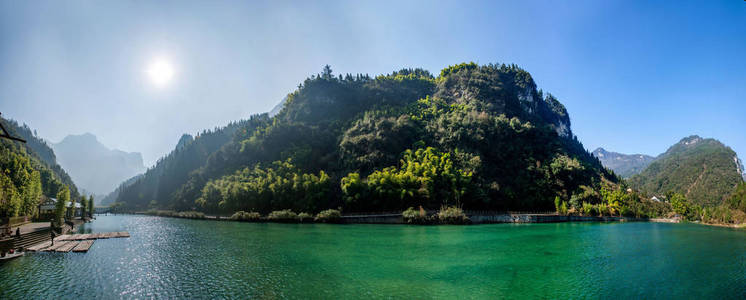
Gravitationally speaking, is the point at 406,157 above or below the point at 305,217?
→ above

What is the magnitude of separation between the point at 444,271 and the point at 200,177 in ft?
407

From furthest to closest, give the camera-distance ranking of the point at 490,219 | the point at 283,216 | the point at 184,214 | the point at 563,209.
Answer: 1. the point at 184,214
2. the point at 563,209
3. the point at 283,216
4. the point at 490,219

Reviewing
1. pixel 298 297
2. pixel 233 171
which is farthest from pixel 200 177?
pixel 298 297

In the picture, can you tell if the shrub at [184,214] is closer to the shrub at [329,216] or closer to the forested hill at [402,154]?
the forested hill at [402,154]

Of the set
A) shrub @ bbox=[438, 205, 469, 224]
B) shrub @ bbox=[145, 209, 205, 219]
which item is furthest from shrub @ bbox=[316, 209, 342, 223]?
shrub @ bbox=[145, 209, 205, 219]

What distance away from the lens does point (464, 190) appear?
7569cm

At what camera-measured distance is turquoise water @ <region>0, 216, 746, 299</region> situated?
65.1 feet

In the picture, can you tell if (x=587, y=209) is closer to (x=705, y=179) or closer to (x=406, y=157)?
(x=406, y=157)

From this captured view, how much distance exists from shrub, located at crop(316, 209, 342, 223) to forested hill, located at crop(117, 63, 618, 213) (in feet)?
15.5

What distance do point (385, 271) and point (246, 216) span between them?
67.6 m

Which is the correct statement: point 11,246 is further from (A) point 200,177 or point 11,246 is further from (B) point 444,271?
(A) point 200,177

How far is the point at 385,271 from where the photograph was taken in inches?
981

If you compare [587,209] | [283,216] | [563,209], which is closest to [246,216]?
[283,216]

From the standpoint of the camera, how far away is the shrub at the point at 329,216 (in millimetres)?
71188
